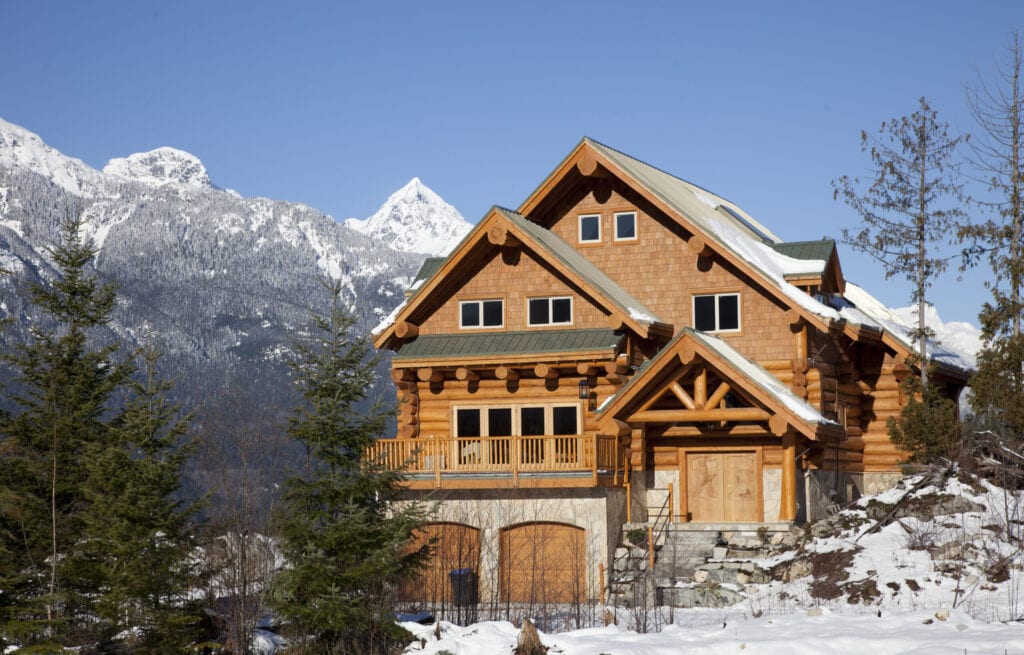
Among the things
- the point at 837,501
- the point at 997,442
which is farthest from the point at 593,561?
the point at 997,442

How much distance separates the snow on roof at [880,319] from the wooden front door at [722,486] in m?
4.40

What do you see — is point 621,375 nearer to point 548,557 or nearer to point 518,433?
point 518,433

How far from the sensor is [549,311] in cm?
3294

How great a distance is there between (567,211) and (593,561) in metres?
9.97

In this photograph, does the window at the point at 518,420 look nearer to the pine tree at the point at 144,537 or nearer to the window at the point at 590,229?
the window at the point at 590,229

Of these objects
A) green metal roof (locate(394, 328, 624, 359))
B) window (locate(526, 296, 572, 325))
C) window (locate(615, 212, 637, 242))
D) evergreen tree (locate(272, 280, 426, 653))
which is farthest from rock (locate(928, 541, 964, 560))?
window (locate(615, 212, 637, 242))

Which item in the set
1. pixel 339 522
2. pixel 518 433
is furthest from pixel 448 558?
pixel 339 522

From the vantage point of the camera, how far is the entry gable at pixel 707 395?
94.2 feet

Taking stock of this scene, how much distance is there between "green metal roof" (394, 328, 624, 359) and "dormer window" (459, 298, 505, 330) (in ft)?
1.33

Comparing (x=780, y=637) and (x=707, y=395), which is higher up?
(x=707, y=395)

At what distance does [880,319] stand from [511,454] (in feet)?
39.3

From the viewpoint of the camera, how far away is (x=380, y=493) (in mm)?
21594

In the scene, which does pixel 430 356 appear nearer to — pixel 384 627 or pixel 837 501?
pixel 837 501

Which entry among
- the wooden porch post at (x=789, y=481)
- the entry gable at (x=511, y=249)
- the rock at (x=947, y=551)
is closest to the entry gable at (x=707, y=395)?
the wooden porch post at (x=789, y=481)
